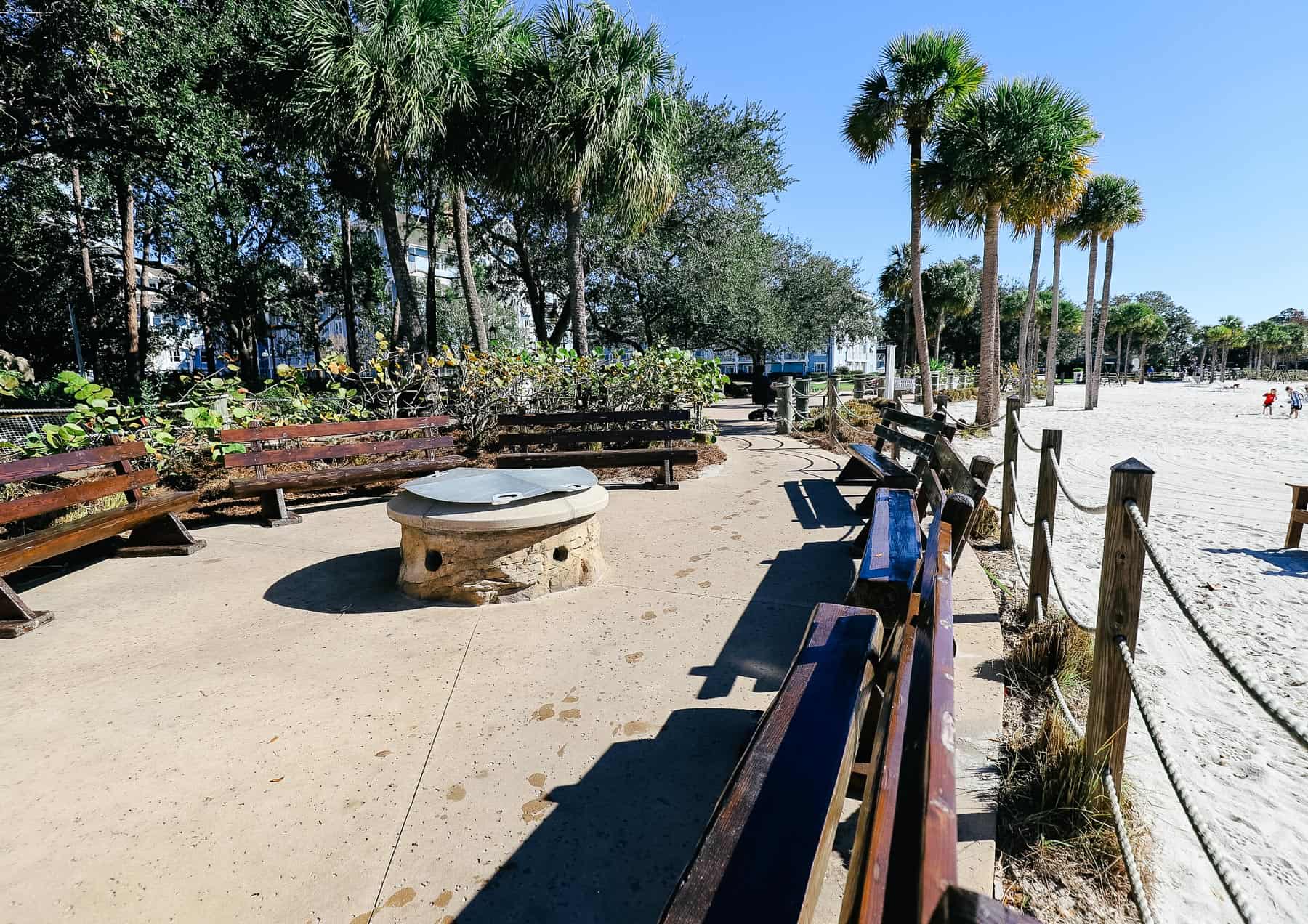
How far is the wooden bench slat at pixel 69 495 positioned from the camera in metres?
4.01

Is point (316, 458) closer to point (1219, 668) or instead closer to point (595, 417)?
point (595, 417)

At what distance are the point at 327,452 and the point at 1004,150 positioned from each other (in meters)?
16.3

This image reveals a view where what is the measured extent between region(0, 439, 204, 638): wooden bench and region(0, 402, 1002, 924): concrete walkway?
373mm

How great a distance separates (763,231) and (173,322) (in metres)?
27.1

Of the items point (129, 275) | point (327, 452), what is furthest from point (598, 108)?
point (129, 275)

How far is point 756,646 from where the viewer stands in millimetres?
3270

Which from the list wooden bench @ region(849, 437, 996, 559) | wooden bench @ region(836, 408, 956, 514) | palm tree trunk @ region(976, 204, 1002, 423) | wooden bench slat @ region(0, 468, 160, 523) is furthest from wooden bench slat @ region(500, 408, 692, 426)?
palm tree trunk @ region(976, 204, 1002, 423)

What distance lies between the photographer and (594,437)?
7820 mm

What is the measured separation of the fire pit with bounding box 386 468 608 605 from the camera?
3715 millimetres

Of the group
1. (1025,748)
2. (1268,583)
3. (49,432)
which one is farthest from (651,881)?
(49,432)

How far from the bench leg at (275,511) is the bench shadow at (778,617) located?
470cm

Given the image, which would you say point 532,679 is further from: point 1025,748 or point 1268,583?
point 1268,583

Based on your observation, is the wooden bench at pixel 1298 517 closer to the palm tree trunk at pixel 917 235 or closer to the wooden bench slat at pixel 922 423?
the wooden bench slat at pixel 922 423

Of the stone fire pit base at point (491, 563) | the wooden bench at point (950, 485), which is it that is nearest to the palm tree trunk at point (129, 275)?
the stone fire pit base at point (491, 563)
